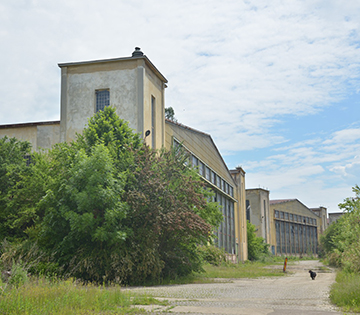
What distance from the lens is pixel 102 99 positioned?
3095 centimetres

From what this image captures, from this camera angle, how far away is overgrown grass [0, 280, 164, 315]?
898cm

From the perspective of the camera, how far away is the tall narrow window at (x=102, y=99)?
101ft

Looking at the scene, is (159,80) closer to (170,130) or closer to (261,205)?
(170,130)

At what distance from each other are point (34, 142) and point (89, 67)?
6884mm

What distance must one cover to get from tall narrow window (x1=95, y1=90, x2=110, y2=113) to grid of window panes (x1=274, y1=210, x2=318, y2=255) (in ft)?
201

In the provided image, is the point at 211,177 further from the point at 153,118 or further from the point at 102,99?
the point at 102,99

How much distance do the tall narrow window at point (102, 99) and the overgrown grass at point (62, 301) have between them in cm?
2060

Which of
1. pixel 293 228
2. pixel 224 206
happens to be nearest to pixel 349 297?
pixel 224 206

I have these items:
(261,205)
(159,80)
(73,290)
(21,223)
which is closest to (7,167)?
(21,223)

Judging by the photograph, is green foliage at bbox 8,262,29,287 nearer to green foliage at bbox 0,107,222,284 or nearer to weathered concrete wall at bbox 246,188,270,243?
green foliage at bbox 0,107,222,284

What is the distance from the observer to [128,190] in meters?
20.6

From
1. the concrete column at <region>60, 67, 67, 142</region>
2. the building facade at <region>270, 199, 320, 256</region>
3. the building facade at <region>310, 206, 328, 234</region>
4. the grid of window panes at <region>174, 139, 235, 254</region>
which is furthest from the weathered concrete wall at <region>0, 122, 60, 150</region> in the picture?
the building facade at <region>310, 206, 328, 234</region>

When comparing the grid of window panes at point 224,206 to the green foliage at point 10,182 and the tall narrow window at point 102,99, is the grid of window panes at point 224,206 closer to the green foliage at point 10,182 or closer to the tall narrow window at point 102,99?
the tall narrow window at point 102,99

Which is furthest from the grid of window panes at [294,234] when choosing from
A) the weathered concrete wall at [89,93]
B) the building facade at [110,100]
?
the weathered concrete wall at [89,93]
